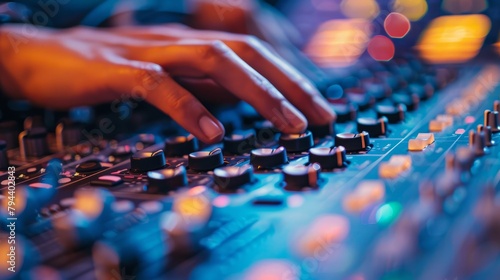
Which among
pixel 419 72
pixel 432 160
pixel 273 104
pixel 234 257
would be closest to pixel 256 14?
pixel 419 72

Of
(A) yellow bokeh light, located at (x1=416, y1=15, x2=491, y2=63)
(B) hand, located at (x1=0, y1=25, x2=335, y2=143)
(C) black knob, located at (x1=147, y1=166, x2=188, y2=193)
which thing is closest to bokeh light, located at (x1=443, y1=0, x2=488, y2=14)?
(A) yellow bokeh light, located at (x1=416, y1=15, x2=491, y2=63)

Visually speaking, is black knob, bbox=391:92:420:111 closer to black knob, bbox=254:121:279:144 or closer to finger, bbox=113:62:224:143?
black knob, bbox=254:121:279:144

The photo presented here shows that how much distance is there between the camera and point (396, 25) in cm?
273

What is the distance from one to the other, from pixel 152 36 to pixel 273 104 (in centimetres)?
61

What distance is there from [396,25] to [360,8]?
1.24 feet

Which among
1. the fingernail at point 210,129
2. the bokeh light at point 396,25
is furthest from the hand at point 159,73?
the bokeh light at point 396,25

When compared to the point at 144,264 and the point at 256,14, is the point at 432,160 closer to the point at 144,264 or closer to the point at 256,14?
the point at 144,264

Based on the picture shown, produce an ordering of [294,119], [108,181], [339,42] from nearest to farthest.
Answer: [108,181] < [294,119] < [339,42]

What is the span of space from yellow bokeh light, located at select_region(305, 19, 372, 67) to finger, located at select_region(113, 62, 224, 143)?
134cm

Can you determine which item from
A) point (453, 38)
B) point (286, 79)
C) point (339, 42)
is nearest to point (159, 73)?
point (286, 79)

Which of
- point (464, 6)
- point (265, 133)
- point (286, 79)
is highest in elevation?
point (464, 6)

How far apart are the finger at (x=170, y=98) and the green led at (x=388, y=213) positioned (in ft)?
1.57

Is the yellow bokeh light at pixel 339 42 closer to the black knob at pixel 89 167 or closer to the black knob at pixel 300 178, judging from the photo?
the black knob at pixel 89 167

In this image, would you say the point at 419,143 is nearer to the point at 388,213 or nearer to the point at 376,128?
the point at 376,128
